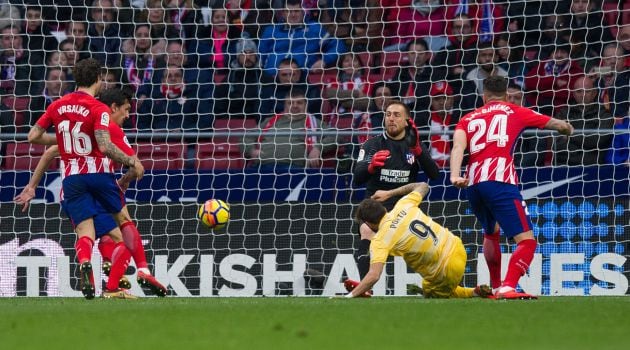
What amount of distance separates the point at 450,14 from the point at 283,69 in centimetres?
232

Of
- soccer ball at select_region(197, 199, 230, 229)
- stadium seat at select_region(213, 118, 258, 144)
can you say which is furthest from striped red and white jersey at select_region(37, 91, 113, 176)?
stadium seat at select_region(213, 118, 258, 144)

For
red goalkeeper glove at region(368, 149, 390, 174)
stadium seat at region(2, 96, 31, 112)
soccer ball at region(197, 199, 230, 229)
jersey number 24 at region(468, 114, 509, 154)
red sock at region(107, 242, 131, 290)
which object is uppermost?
stadium seat at region(2, 96, 31, 112)

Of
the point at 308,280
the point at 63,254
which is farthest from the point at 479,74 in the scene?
the point at 63,254

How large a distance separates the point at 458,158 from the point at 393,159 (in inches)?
58.0

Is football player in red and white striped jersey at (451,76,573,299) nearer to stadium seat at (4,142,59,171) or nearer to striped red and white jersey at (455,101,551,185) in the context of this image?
striped red and white jersey at (455,101,551,185)

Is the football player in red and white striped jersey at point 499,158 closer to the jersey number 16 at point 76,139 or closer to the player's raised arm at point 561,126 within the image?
the player's raised arm at point 561,126

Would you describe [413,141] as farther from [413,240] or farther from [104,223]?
[104,223]

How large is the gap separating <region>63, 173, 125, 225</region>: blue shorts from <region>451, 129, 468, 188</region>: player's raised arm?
2.61 m

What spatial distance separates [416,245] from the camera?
9109 mm

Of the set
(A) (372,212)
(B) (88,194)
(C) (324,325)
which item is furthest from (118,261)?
(C) (324,325)

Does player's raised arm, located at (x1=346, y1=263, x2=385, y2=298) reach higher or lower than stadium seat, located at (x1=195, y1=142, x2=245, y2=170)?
lower

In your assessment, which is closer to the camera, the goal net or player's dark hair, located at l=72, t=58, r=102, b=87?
player's dark hair, located at l=72, t=58, r=102, b=87

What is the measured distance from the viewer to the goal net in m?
11.6

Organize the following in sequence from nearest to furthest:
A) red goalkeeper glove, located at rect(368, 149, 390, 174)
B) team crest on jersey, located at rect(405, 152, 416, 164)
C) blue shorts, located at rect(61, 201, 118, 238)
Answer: blue shorts, located at rect(61, 201, 118, 238) < red goalkeeper glove, located at rect(368, 149, 390, 174) < team crest on jersey, located at rect(405, 152, 416, 164)
